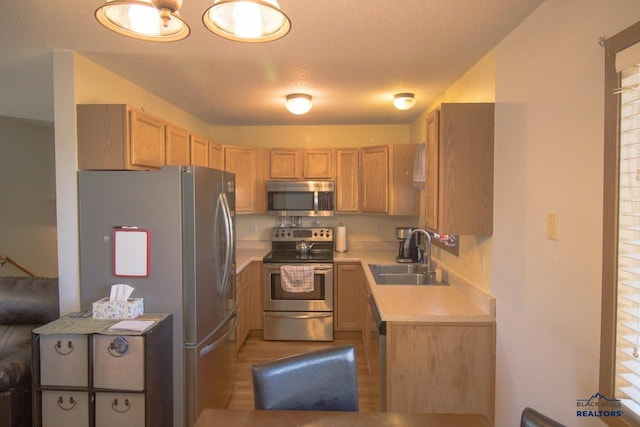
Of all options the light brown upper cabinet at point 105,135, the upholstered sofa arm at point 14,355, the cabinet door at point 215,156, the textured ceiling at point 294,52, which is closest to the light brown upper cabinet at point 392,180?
the textured ceiling at point 294,52

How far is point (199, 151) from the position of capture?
331 cm

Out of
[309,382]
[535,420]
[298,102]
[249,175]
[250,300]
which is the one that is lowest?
[250,300]

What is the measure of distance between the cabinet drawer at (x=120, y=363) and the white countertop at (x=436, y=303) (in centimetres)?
132

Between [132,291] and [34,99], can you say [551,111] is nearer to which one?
[132,291]

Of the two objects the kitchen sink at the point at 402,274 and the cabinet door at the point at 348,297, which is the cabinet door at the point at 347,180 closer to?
the cabinet door at the point at 348,297

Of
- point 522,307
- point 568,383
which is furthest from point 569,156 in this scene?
point 568,383

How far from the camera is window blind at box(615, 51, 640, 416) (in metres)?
1.04

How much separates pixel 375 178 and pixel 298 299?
5.06 feet

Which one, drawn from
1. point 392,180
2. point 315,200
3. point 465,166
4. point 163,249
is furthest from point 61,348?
point 392,180

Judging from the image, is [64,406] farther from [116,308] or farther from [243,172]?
[243,172]

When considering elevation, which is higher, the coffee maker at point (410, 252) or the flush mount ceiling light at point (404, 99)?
the flush mount ceiling light at point (404, 99)

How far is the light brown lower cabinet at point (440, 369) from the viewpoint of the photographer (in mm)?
1928

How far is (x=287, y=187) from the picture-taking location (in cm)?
398

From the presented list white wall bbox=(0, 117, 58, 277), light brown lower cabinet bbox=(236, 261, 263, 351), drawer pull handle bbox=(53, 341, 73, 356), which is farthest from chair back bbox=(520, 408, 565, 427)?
white wall bbox=(0, 117, 58, 277)
